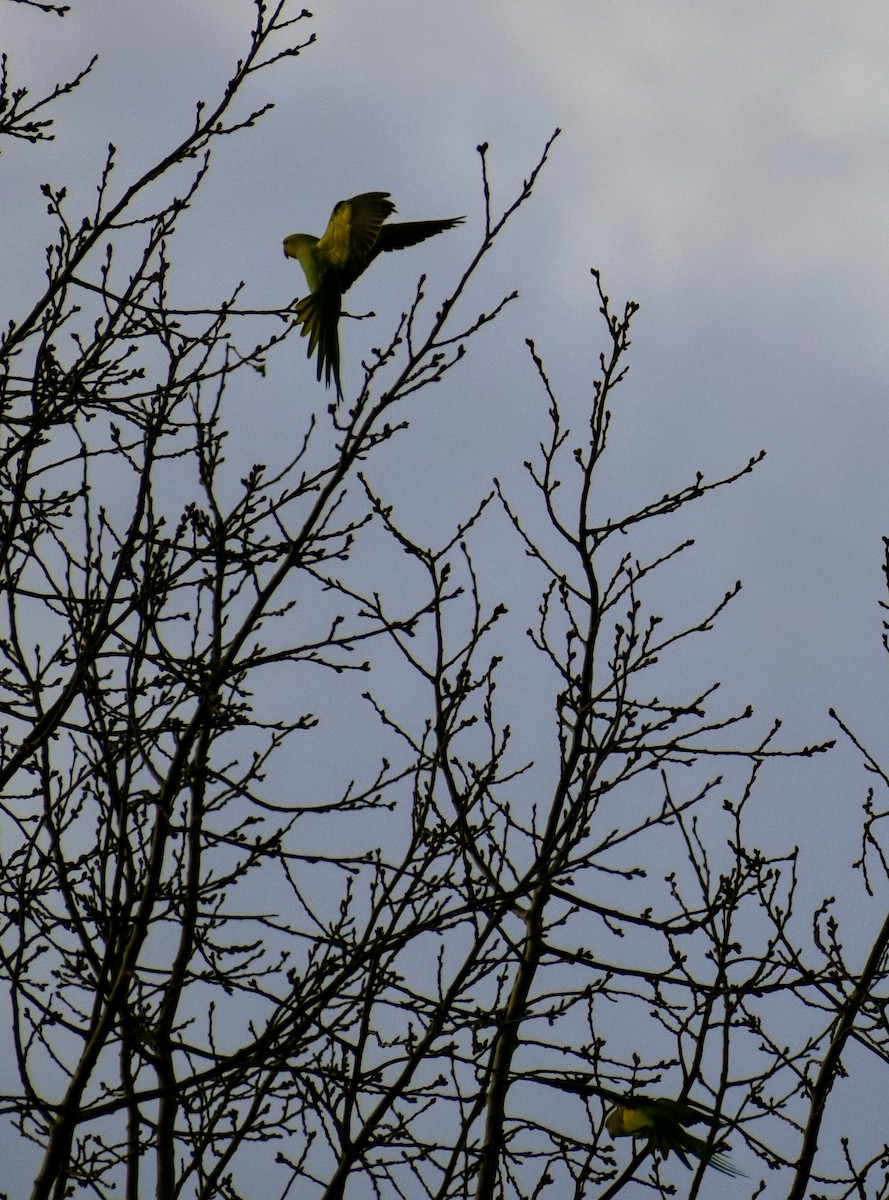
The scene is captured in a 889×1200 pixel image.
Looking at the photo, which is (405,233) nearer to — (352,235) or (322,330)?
(352,235)

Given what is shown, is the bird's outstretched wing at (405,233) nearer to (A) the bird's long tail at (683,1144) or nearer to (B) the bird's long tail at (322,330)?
(B) the bird's long tail at (322,330)

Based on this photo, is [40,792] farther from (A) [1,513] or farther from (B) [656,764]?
(B) [656,764]

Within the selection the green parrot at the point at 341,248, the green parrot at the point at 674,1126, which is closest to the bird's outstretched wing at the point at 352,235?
the green parrot at the point at 341,248

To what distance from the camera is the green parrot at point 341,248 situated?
5.17m

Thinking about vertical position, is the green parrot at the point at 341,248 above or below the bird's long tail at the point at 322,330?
above

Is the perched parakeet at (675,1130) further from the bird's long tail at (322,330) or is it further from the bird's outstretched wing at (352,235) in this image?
the bird's outstretched wing at (352,235)

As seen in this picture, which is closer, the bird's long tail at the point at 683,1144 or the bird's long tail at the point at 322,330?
the bird's long tail at the point at 683,1144

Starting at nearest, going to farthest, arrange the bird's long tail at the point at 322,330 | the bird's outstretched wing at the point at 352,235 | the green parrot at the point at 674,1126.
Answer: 1. the green parrot at the point at 674,1126
2. the bird's long tail at the point at 322,330
3. the bird's outstretched wing at the point at 352,235

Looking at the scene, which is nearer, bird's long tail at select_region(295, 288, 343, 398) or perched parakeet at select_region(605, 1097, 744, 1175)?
perched parakeet at select_region(605, 1097, 744, 1175)

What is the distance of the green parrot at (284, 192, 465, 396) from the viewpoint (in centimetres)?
517

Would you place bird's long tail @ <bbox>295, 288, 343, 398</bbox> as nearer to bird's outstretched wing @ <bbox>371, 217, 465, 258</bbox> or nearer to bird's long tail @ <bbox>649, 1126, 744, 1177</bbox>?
bird's outstretched wing @ <bbox>371, 217, 465, 258</bbox>

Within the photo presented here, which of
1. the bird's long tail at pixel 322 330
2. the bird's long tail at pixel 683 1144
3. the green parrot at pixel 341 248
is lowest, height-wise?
the bird's long tail at pixel 683 1144

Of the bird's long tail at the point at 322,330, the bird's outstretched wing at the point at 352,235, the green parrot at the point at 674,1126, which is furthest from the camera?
the bird's outstretched wing at the point at 352,235

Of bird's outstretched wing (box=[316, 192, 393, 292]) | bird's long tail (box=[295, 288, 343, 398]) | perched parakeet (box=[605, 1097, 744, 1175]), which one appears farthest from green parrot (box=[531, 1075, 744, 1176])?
bird's outstretched wing (box=[316, 192, 393, 292])
